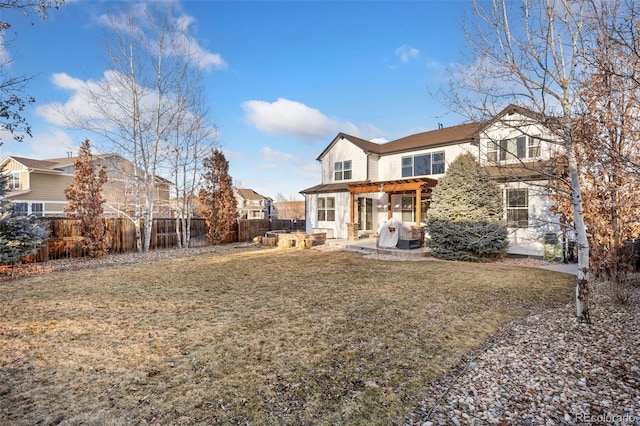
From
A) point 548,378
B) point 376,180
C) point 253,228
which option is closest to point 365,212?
point 376,180

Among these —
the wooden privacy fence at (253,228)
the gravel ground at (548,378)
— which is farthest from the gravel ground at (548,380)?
the wooden privacy fence at (253,228)

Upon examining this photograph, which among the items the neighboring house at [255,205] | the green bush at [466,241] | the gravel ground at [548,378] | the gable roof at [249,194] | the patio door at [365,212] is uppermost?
the gable roof at [249,194]

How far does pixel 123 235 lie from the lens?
13055 mm

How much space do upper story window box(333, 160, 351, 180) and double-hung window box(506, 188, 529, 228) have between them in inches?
346

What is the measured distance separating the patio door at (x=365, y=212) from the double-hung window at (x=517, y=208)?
24.3 feet

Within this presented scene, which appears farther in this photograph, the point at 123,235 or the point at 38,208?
the point at 38,208

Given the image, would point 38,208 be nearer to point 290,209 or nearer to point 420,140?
point 290,209

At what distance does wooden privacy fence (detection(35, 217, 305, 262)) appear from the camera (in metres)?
10.9

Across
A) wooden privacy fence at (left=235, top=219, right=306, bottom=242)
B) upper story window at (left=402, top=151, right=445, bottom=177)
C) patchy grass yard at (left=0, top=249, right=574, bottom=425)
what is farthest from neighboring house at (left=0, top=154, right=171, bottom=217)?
upper story window at (left=402, top=151, right=445, bottom=177)

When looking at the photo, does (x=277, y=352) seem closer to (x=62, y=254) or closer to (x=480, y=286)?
(x=480, y=286)

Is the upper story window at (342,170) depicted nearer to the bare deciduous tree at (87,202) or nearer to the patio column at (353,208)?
the patio column at (353,208)

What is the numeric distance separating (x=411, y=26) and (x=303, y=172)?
26795mm

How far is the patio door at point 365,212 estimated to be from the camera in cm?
1789

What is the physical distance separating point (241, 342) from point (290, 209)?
124 ft
